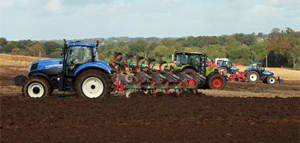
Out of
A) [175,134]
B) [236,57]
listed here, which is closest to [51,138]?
[175,134]

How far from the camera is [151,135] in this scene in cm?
766

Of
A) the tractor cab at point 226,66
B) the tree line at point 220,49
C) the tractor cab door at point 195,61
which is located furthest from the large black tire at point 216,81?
the tree line at point 220,49

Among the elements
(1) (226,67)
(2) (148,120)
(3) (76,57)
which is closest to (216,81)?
(1) (226,67)

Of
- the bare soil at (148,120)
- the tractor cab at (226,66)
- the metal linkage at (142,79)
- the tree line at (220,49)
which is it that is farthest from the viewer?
the tree line at (220,49)

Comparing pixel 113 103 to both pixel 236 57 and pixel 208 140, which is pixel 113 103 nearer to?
pixel 208 140

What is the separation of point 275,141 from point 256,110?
11.5ft

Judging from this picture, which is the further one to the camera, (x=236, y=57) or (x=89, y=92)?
(x=236, y=57)

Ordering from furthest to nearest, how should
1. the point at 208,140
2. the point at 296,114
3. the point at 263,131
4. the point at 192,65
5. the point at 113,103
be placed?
the point at 192,65 < the point at 113,103 < the point at 296,114 < the point at 263,131 < the point at 208,140

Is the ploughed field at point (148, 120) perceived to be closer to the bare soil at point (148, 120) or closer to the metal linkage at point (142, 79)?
the bare soil at point (148, 120)

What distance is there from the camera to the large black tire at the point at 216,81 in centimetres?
1836

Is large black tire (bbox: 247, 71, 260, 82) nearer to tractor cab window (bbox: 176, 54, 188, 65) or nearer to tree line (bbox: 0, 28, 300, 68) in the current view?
tractor cab window (bbox: 176, 54, 188, 65)

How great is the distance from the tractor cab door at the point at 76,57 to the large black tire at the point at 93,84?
345 mm


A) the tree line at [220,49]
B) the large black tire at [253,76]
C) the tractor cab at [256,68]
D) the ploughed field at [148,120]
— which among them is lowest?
the ploughed field at [148,120]

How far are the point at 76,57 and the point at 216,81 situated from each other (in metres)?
8.24
